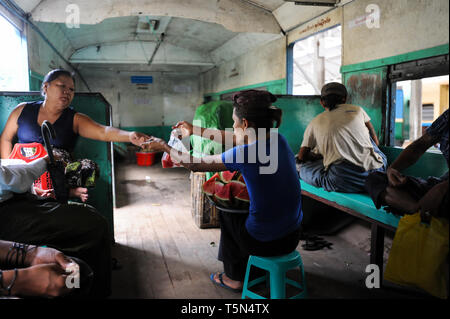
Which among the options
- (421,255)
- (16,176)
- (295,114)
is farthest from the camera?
(295,114)

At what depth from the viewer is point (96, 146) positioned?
318cm

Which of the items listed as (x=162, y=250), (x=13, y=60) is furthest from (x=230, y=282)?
(x=13, y=60)

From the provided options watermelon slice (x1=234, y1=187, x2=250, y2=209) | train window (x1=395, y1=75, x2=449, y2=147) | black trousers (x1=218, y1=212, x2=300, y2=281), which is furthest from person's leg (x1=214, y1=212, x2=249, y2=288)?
train window (x1=395, y1=75, x2=449, y2=147)

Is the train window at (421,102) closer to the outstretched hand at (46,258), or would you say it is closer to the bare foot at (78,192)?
the outstretched hand at (46,258)

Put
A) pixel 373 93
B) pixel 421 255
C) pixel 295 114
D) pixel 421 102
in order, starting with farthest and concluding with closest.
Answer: pixel 295 114
pixel 421 102
pixel 373 93
pixel 421 255

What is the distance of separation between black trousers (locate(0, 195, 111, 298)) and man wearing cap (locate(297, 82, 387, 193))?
2055 mm

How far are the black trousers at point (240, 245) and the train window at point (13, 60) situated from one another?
358 cm

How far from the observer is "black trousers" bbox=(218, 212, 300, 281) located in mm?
A: 2087

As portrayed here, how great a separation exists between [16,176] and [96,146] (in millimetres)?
1295

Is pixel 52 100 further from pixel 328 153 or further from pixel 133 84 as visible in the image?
pixel 133 84

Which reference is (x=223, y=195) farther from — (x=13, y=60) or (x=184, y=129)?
(x=13, y=60)

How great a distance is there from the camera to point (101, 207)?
Answer: 3.30m

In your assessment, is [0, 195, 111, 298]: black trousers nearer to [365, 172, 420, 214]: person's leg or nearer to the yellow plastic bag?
the yellow plastic bag

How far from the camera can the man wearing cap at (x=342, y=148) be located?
304 centimetres
